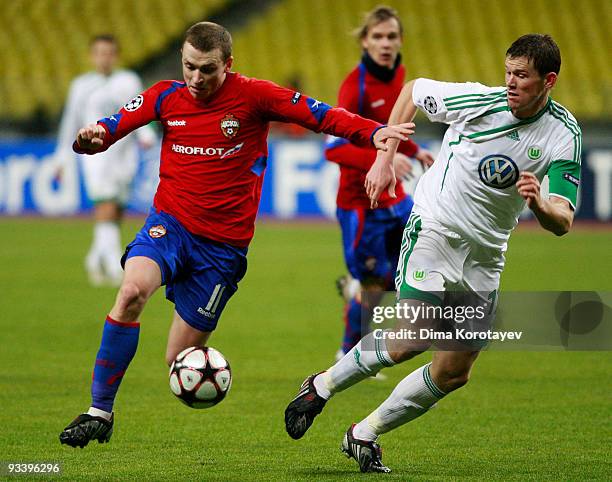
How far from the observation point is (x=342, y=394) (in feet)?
24.1

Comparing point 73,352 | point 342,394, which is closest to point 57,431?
point 342,394

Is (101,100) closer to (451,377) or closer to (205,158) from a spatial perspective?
(205,158)

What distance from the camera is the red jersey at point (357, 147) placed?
759 cm

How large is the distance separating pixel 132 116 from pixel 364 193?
246 centimetres

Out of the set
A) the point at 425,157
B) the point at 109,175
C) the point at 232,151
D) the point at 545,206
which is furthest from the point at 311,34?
the point at 545,206

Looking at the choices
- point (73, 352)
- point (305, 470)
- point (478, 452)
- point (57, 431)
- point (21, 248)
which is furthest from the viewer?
point (21, 248)

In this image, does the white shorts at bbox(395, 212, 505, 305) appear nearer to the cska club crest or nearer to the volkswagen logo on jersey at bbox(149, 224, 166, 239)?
the cska club crest

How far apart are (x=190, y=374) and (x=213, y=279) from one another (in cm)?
71

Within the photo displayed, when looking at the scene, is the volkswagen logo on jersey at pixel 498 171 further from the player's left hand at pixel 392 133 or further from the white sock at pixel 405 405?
the white sock at pixel 405 405

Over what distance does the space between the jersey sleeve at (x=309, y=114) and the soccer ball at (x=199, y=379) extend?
4.17 feet

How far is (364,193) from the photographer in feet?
25.6

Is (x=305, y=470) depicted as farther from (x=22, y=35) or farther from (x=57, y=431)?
(x=22, y=35)

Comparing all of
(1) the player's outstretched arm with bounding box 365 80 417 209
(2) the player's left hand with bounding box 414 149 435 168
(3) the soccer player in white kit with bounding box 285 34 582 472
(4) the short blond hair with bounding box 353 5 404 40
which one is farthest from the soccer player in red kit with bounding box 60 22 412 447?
(4) the short blond hair with bounding box 353 5 404 40

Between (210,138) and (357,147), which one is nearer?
(210,138)
